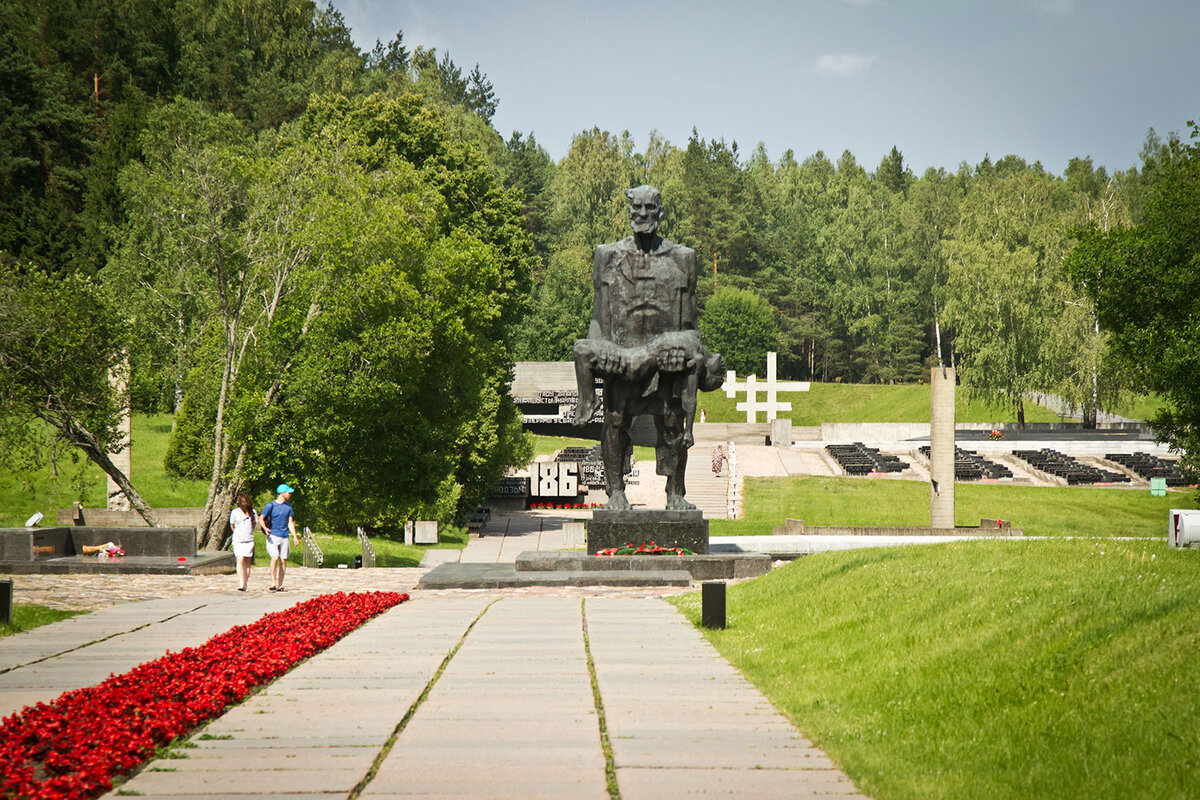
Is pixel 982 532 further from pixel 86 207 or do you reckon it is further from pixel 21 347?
pixel 86 207

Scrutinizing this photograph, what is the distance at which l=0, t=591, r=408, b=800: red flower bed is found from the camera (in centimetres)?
537

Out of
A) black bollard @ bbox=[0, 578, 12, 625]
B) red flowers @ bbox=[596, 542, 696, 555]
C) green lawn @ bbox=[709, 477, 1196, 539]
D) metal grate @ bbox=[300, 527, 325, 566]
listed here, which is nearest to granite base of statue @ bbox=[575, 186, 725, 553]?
red flowers @ bbox=[596, 542, 696, 555]

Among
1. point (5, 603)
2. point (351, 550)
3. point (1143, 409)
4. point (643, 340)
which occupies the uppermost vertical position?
point (1143, 409)

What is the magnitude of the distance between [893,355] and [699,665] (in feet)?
260

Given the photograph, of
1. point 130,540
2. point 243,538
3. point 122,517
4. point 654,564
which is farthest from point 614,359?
point 122,517

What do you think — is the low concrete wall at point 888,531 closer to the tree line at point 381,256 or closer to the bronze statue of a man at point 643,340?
the tree line at point 381,256

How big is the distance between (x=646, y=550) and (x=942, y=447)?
1553cm

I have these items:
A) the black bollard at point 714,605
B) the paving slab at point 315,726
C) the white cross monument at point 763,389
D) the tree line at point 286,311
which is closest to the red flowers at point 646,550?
the black bollard at point 714,605

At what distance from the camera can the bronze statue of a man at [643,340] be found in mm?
17359

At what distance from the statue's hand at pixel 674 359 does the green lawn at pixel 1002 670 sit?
6.33m

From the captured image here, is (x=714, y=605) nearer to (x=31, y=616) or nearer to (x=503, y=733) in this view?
(x=503, y=733)

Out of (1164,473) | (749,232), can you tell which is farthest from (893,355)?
(1164,473)

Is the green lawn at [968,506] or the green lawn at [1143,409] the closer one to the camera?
the green lawn at [968,506]

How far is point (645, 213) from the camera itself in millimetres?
17500
